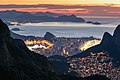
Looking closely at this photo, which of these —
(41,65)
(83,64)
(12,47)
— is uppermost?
(12,47)

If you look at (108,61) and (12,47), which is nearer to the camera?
(12,47)

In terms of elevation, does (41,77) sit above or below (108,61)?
above

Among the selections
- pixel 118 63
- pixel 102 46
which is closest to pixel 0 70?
pixel 118 63

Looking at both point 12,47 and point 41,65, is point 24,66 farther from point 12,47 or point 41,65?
point 41,65

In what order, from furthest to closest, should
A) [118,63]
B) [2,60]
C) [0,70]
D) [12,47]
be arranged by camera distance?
[118,63] < [12,47] < [2,60] < [0,70]

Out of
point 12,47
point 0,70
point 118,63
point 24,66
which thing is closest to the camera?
point 0,70

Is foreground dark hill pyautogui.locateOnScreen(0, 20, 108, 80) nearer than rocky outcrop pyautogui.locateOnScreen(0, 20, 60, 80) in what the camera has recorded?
Yes

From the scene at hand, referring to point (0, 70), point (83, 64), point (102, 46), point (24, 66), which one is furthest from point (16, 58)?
point (102, 46)

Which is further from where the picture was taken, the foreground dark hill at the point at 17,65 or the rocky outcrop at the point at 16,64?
the rocky outcrop at the point at 16,64

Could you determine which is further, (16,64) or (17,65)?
(16,64)
